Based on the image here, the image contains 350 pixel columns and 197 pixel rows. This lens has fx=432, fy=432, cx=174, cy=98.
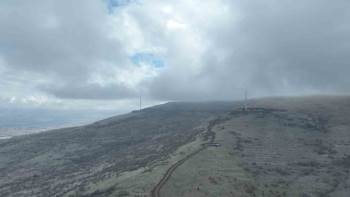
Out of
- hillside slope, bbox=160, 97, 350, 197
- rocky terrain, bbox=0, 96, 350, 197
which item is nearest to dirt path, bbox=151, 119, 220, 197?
rocky terrain, bbox=0, 96, 350, 197

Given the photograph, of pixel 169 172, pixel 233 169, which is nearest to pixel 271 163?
pixel 233 169

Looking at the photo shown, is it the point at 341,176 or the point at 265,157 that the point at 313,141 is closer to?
the point at 265,157

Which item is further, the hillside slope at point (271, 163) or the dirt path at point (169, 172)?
the hillside slope at point (271, 163)

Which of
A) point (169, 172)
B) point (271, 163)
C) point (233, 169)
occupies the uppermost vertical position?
point (169, 172)

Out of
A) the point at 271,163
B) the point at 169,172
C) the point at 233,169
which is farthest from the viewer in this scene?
the point at 271,163

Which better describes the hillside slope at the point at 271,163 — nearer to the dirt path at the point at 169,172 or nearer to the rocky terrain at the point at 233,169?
the rocky terrain at the point at 233,169

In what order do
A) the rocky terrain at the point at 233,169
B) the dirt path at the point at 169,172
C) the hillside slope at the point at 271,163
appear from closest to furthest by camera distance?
the dirt path at the point at 169,172 → the hillside slope at the point at 271,163 → the rocky terrain at the point at 233,169

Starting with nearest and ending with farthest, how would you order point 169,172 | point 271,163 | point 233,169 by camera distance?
point 169,172, point 233,169, point 271,163

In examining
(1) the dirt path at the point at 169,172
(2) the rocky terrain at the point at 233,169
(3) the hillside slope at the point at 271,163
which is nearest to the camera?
(1) the dirt path at the point at 169,172

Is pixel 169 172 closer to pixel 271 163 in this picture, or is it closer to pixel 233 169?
pixel 233 169

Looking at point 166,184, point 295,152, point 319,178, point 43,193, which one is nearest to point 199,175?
point 166,184

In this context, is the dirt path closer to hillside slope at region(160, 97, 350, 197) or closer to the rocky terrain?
→ the rocky terrain

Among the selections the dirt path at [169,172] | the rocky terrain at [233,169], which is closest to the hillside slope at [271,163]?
the rocky terrain at [233,169]
